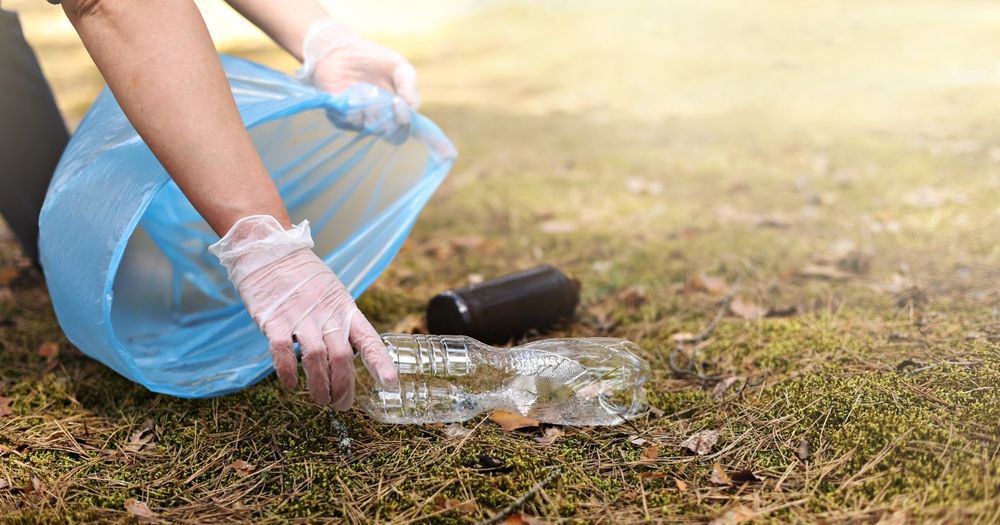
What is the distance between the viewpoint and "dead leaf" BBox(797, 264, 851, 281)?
2858mm

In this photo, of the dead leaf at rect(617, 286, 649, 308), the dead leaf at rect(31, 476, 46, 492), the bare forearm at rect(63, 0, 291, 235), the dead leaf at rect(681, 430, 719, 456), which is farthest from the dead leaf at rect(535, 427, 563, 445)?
the dead leaf at rect(31, 476, 46, 492)

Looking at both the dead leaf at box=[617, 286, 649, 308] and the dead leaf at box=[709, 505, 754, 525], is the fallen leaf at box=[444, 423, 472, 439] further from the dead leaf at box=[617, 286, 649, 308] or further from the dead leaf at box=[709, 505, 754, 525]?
the dead leaf at box=[617, 286, 649, 308]

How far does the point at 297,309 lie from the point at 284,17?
1.17 m

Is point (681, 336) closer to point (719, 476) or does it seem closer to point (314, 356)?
point (719, 476)

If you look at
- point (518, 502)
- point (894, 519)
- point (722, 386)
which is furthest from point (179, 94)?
point (894, 519)

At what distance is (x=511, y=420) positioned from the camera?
74.3 inches

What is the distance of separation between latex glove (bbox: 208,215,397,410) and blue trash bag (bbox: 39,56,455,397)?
295 millimetres

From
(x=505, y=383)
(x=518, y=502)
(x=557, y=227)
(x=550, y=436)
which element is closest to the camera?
(x=518, y=502)

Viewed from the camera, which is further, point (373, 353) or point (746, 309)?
point (746, 309)

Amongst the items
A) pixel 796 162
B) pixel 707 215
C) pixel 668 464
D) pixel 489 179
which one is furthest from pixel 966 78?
pixel 668 464

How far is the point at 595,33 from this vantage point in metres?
8.17

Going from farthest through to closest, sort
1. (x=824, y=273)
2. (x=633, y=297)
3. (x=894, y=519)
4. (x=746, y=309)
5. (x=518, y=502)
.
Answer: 1. (x=824, y=273)
2. (x=633, y=297)
3. (x=746, y=309)
4. (x=518, y=502)
5. (x=894, y=519)

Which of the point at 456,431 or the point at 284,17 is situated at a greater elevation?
the point at 284,17

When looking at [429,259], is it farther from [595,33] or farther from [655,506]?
[595,33]
